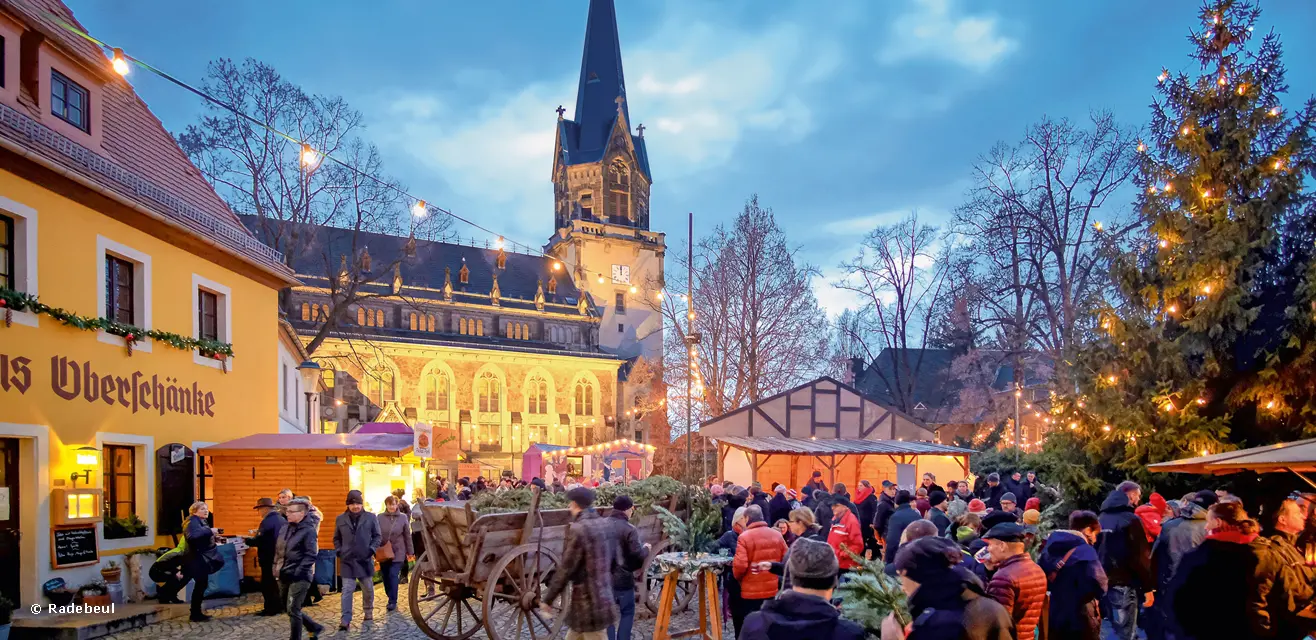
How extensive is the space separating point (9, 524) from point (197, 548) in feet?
6.57

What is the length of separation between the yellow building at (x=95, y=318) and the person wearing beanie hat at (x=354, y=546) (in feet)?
11.5

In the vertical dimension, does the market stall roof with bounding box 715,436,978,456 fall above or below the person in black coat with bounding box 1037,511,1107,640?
below

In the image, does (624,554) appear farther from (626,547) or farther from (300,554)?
(300,554)

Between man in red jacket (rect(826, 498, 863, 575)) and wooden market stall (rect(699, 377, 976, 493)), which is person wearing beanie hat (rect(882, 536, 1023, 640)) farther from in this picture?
wooden market stall (rect(699, 377, 976, 493))

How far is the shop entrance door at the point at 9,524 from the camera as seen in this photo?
10617mm

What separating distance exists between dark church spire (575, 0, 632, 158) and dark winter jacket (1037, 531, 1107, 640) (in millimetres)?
66317

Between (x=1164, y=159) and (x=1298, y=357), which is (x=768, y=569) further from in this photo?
(x=1164, y=159)

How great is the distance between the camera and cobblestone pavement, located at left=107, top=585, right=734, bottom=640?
34.7 ft

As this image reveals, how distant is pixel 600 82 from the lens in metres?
70.9

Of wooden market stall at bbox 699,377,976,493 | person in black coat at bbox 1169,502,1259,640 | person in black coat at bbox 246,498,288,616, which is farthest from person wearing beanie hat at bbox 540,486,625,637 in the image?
wooden market stall at bbox 699,377,976,493

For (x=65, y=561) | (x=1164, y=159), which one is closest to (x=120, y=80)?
(x=65, y=561)

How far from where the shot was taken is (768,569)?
763 centimetres

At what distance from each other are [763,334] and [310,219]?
49.8 ft

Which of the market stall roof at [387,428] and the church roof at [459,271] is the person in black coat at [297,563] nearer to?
the market stall roof at [387,428]
